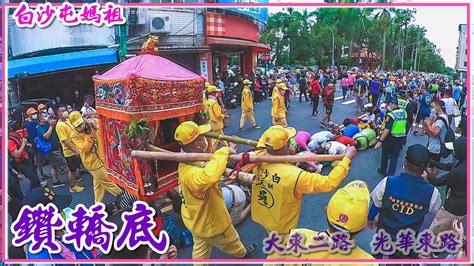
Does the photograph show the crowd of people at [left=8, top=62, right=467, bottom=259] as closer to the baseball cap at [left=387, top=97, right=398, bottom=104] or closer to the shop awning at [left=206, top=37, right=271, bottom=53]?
the baseball cap at [left=387, top=97, right=398, bottom=104]

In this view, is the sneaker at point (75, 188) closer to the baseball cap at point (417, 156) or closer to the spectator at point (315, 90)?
the spectator at point (315, 90)

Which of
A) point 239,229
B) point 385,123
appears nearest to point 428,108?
point 385,123

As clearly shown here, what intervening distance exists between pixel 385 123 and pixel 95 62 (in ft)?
6.22

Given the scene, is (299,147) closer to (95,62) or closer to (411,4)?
(411,4)

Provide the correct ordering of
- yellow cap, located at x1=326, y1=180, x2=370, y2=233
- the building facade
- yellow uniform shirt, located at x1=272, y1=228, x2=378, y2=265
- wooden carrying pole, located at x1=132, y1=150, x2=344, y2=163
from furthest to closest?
the building facade → wooden carrying pole, located at x1=132, y1=150, x2=344, y2=163 → yellow uniform shirt, located at x1=272, y1=228, x2=378, y2=265 → yellow cap, located at x1=326, y1=180, x2=370, y2=233

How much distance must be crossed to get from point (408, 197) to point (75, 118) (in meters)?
2.14

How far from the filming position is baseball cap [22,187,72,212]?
6.98 ft

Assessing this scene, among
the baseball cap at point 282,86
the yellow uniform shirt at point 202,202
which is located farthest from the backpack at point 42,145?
the baseball cap at point 282,86

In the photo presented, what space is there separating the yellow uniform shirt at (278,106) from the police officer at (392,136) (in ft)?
2.11

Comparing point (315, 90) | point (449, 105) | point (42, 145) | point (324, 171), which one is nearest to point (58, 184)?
point (42, 145)

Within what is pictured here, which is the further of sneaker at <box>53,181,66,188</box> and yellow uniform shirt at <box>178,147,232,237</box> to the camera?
sneaker at <box>53,181,66,188</box>

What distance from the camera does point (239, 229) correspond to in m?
2.37

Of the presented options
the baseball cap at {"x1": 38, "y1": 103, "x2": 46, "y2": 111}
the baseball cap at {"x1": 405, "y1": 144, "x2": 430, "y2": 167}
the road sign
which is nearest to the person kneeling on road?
the baseball cap at {"x1": 405, "y1": 144, "x2": 430, "y2": 167}

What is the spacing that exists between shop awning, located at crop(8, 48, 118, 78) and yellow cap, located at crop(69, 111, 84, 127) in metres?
0.31
